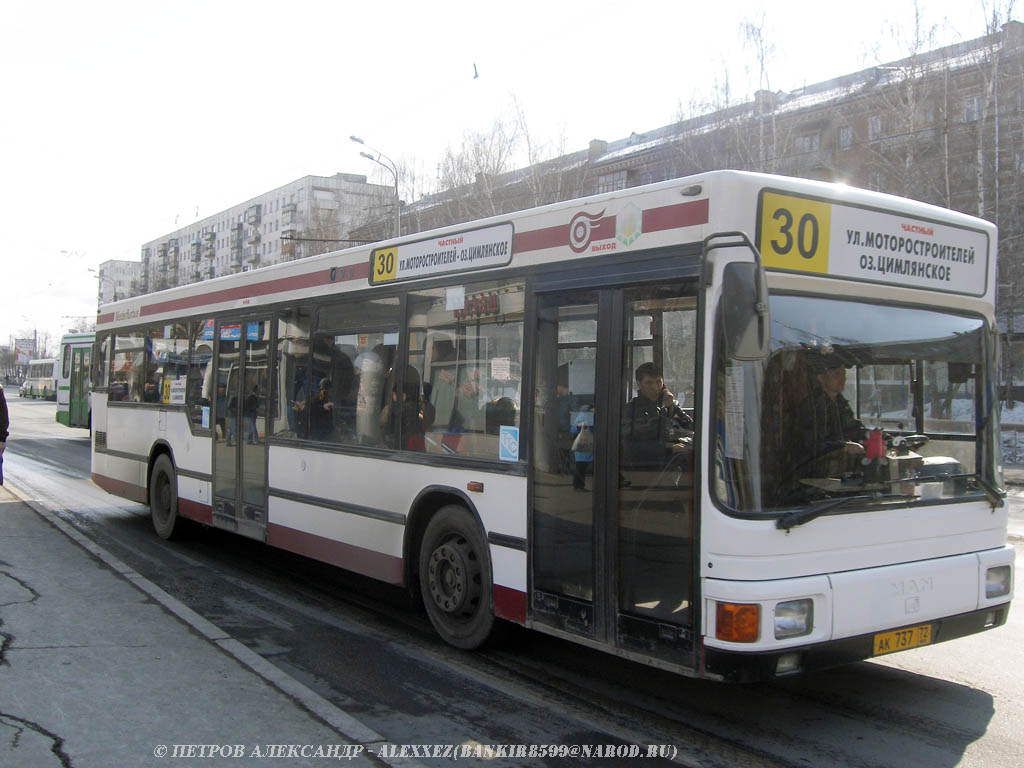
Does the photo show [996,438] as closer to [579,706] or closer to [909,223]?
[909,223]

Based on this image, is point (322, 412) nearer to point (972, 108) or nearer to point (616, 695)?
point (616, 695)

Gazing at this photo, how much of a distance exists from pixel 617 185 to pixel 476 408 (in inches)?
1867

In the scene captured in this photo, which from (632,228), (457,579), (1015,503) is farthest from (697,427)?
(1015,503)

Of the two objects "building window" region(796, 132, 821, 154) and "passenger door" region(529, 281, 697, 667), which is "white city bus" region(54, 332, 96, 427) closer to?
"passenger door" region(529, 281, 697, 667)

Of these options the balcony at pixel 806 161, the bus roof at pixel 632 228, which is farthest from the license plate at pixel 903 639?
the balcony at pixel 806 161

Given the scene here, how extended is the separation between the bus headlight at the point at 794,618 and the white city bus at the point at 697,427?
0.05ft

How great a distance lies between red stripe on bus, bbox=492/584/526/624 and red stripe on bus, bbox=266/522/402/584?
3.79 feet

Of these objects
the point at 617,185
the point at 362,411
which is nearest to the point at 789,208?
the point at 362,411

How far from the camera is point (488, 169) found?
40.7 m

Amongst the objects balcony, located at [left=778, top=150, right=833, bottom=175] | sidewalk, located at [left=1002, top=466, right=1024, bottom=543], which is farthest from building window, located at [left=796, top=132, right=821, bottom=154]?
sidewalk, located at [left=1002, top=466, right=1024, bottom=543]

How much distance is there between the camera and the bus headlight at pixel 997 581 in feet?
16.1

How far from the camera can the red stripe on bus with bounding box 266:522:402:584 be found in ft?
21.8

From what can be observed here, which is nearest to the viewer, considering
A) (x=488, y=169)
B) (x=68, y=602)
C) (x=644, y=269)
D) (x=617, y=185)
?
(x=644, y=269)

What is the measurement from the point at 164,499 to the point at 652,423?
7.59 m
